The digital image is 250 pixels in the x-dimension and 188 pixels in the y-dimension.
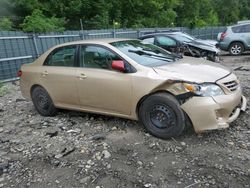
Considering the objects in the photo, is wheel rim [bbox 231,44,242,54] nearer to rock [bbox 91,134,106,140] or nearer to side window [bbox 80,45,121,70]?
side window [bbox 80,45,121,70]

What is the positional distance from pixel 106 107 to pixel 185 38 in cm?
792

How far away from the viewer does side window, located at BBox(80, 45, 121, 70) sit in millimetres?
4464

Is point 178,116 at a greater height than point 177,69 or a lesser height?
lesser

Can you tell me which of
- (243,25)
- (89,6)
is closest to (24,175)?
(243,25)

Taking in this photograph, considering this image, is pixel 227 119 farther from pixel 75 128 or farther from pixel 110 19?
pixel 110 19

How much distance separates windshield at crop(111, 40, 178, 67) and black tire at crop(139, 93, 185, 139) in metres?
0.64

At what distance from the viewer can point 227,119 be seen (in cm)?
384

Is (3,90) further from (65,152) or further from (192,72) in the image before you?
(192,72)

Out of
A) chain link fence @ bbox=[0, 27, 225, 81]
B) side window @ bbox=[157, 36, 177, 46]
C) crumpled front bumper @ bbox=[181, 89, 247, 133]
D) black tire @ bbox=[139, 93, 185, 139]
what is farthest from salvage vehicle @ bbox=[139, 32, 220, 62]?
crumpled front bumper @ bbox=[181, 89, 247, 133]

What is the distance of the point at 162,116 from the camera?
4012mm

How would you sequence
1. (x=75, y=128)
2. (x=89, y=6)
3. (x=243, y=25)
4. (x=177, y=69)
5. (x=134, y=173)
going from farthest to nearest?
(x=89, y=6) → (x=243, y=25) → (x=75, y=128) → (x=177, y=69) → (x=134, y=173)

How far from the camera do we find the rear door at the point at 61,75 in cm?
491

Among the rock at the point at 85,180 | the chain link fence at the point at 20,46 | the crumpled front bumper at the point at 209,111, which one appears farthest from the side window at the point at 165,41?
the rock at the point at 85,180

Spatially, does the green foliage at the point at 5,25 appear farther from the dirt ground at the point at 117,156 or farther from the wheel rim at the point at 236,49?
the wheel rim at the point at 236,49
